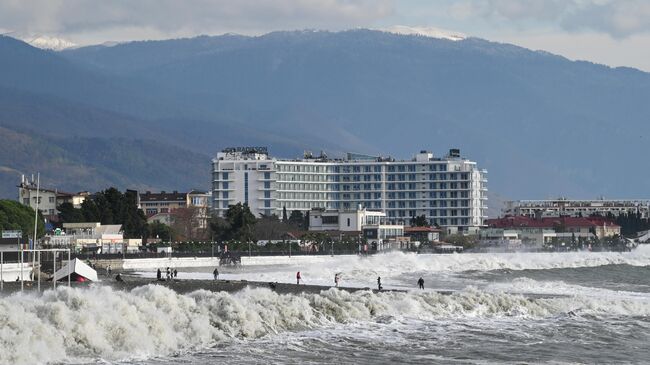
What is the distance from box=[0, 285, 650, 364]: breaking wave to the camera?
4294 cm

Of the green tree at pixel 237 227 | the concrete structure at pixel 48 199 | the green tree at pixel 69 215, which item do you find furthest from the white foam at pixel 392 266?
the concrete structure at pixel 48 199

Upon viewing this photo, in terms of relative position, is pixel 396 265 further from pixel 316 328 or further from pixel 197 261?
pixel 316 328

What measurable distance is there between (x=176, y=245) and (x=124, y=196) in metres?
19.4

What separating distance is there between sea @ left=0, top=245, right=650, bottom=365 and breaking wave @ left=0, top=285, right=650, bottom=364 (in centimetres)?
5

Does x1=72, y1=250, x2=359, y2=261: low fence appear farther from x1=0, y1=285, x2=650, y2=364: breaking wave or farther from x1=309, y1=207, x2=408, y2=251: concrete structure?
x1=0, y1=285, x2=650, y2=364: breaking wave

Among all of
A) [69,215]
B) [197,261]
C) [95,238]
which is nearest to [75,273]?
[197,261]

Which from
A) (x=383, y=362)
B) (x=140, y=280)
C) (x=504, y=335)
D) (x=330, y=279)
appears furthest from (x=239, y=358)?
(x=330, y=279)

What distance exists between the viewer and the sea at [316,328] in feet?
144

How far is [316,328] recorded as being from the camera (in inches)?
2152

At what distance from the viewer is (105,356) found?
142ft

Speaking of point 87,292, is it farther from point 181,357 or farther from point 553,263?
point 553,263

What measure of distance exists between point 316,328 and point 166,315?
770 centimetres

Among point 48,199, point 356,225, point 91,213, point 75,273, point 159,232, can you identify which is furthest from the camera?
point 48,199

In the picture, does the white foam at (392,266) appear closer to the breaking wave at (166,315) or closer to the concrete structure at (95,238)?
the concrete structure at (95,238)
